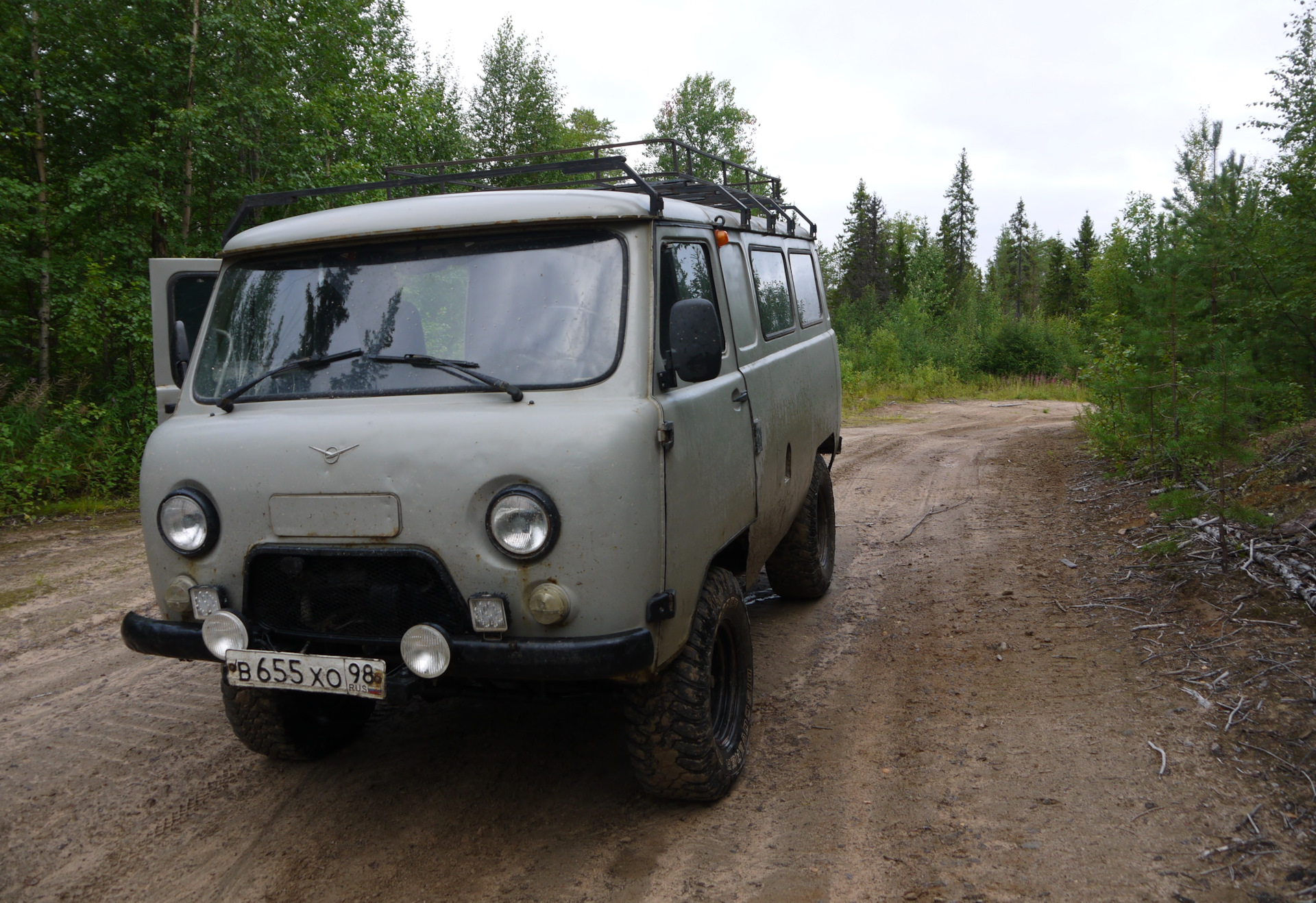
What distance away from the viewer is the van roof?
3.15 meters

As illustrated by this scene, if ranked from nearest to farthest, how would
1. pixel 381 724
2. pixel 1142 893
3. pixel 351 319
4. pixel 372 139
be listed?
1. pixel 1142 893
2. pixel 351 319
3. pixel 381 724
4. pixel 372 139

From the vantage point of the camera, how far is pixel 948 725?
4.04 m

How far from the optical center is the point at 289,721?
373 centimetres

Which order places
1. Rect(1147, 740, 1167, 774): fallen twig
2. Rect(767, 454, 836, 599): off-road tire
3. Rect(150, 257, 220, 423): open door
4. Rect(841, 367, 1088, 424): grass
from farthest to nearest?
1. Rect(841, 367, 1088, 424): grass
2. Rect(767, 454, 836, 599): off-road tire
3. Rect(150, 257, 220, 423): open door
4. Rect(1147, 740, 1167, 774): fallen twig

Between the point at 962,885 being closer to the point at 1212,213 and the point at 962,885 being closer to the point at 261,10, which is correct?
the point at 1212,213

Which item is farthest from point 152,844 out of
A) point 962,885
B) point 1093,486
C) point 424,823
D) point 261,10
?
point 261,10

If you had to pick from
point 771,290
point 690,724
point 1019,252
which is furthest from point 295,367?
point 1019,252

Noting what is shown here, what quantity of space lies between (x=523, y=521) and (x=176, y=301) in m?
2.35

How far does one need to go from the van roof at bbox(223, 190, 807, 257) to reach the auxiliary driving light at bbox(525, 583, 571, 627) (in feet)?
4.21

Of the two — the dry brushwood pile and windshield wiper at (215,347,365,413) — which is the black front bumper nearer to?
windshield wiper at (215,347,365,413)

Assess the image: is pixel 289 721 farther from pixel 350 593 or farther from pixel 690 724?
pixel 690 724

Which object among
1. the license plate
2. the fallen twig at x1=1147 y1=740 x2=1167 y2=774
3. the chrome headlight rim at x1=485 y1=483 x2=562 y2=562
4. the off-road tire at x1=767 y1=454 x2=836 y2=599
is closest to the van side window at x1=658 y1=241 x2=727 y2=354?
the chrome headlight rim at x1=485 y1=483 x2=562 y2=562

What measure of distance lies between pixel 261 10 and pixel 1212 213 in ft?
37.2

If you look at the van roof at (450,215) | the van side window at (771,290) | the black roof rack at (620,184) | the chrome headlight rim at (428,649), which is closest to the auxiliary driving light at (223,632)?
the chrome headlight rim at (428,649)
